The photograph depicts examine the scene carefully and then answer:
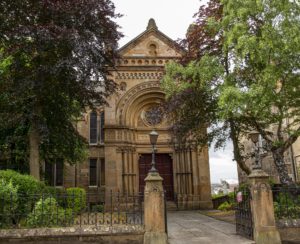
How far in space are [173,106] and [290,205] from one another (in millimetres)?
6511

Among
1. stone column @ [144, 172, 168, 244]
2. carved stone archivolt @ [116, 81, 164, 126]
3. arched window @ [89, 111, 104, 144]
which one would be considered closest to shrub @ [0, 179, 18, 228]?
stone column @ [144, 172, 168, 244]

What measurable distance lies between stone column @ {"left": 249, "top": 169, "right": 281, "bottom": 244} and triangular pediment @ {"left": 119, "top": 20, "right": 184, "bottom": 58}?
16.4 meters

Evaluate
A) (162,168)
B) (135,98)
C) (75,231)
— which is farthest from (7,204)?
(162,168)

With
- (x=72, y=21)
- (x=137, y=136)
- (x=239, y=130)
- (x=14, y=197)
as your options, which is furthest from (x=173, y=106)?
(x=137, y=136)

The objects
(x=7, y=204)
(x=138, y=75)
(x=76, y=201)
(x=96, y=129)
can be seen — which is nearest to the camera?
(x=7, y=204)

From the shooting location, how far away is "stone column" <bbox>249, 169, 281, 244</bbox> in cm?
947

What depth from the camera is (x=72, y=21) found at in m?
13.8

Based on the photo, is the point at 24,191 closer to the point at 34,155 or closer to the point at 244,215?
the point at 34,155

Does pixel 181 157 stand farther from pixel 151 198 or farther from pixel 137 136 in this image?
pixel 151 198

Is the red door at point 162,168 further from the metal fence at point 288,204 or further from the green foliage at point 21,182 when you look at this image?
the metal fence at point 288,204

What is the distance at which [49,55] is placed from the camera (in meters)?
14.1

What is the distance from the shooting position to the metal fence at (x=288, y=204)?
34.3 ft

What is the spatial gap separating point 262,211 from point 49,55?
10374 mm

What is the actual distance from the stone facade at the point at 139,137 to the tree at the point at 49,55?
6742 mm
